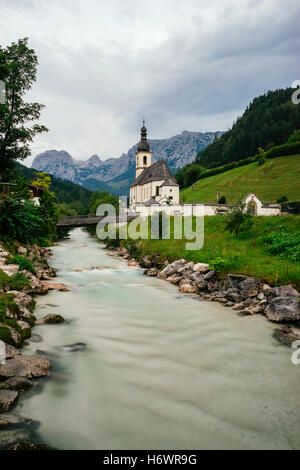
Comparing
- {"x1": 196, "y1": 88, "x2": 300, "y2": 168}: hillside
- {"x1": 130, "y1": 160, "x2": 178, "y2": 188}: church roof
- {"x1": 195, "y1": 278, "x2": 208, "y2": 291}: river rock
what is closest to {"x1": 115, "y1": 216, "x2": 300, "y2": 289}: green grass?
{"x1": 195, "y1": 278, "x2": 208, "y2": 291}: river rock

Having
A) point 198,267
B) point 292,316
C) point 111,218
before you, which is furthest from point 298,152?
point 292,316

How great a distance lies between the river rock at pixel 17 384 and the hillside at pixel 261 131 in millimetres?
102431

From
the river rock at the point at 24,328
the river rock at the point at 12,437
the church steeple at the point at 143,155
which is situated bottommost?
the river rock at the point at 12,437

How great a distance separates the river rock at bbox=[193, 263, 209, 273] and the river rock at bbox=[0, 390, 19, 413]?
1444 cm

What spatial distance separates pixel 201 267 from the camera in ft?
63.6

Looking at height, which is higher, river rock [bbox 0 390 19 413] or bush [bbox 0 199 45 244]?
bush [bbox 0 199 45 244]

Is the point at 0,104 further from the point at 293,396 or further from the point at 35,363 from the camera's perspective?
the point at 293,396

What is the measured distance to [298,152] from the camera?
7094cm

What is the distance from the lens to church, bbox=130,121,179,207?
65.4 m

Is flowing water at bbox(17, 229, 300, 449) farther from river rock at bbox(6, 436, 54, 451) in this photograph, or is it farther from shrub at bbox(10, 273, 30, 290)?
shrub at bbox(10, 273, 30, 290)

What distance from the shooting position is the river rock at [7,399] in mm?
6029

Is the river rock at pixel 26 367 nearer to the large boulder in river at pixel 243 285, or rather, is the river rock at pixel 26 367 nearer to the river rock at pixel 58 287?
the river rock at pixel 58 287

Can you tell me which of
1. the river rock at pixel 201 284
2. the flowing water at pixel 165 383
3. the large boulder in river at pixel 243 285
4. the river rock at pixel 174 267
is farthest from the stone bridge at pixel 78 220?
the large boulder in river at pixel 243 285

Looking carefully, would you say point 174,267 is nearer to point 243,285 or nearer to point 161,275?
point 161,275
